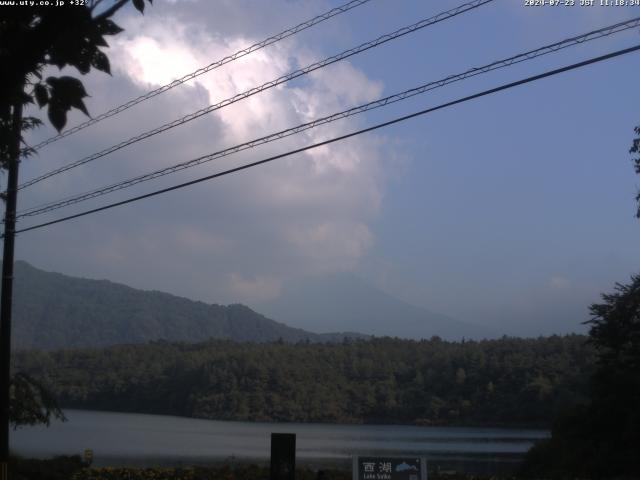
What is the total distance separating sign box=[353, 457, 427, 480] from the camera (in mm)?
11336

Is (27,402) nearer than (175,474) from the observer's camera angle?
No

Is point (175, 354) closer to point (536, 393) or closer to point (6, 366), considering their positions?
point (536, 393)

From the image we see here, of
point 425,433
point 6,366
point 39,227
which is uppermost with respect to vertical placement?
point 39,227

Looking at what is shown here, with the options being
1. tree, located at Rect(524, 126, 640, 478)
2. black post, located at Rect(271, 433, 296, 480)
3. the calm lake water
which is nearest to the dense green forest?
the calm lake water

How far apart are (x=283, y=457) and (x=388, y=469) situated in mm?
1423

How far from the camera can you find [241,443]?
5088 centimetres

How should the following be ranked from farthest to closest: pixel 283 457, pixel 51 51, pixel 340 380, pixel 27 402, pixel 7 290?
pixel 340 380 → pixel 27 402 → pixel 7 290 → pixel 283 457 → pixel 51 51

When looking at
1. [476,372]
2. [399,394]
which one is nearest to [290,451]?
[476,372]

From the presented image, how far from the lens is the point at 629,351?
107 feet

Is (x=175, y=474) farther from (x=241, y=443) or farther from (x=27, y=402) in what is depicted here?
(x=241, y=443)

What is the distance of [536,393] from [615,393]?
30.9 meters

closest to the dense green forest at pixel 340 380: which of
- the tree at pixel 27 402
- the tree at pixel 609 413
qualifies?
the tree at pixel 609 413

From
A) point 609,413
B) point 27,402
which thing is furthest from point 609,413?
point 27,402

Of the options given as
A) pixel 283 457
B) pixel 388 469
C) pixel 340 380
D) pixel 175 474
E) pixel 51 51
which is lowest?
pixel 175 474
